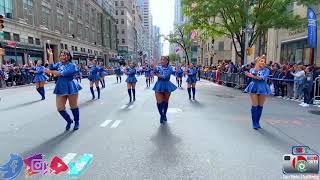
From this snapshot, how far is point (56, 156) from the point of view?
18.2ft

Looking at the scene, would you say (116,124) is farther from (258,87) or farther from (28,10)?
(28,10)

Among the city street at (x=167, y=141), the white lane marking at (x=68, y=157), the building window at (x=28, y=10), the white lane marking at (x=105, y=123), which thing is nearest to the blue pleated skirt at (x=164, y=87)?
the city street at (x=167, y=141)

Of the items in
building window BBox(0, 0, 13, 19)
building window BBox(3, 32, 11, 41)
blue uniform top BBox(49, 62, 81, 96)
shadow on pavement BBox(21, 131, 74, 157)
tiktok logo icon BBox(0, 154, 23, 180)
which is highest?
building window BBox(0, 0, 13, 19)

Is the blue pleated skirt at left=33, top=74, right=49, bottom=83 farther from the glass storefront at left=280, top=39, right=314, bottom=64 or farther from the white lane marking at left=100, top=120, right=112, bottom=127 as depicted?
the glass storefront at left=280, top=39, right=314, bottom=64

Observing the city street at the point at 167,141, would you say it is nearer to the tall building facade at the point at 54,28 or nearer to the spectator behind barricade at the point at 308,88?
the spectator behind barricade at the point at 308,88

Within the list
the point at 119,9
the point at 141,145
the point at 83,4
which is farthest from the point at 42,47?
the point at 119,9

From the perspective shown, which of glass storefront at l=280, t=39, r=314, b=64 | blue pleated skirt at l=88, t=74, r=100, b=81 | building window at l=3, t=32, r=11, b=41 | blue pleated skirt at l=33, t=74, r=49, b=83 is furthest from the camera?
building window at l=3, t=32, r=11, b=41

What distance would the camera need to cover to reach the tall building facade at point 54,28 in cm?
3559

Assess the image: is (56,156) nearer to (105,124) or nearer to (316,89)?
(105,124)

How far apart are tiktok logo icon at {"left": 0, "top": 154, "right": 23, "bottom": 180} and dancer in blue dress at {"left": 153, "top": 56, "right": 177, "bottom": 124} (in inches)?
170

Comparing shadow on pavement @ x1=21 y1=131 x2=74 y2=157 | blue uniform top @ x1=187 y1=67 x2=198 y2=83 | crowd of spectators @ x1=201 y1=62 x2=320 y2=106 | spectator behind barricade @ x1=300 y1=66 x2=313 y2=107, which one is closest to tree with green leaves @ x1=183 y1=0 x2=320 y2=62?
crowd of spectators @ x1=201 y1=62 x2=320 y2=106

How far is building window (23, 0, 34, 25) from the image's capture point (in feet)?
127

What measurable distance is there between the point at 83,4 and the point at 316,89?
58.8 meters

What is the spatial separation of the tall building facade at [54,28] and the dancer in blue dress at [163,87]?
798 inches
